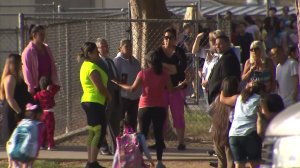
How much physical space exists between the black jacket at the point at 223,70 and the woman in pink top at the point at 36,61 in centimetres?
286

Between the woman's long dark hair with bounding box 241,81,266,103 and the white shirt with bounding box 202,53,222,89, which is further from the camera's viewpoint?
the white shirt with bounding box 202,53,222,89

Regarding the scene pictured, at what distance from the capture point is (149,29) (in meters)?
16.2

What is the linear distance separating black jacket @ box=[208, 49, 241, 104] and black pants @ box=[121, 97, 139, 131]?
6.15 feet

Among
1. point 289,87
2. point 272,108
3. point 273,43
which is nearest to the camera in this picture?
point 272,108

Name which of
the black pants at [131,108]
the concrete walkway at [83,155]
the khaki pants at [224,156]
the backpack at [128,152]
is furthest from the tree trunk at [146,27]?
the khaki pants at [224,156]

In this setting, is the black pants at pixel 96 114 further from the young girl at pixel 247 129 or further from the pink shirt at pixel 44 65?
the young girl at pixel 247 129

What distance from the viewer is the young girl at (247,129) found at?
10852 millimetres

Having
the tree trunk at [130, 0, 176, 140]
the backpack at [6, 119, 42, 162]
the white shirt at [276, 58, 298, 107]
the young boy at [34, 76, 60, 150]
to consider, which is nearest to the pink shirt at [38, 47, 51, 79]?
the young boy at [34, 76, 60, 150]

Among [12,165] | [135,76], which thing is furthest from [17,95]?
[135,76]

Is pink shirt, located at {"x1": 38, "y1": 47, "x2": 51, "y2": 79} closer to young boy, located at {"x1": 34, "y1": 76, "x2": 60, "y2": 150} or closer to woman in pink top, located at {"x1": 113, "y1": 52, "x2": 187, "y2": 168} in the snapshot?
young boy, located at {"x1": 34, "y1": 76, "x2": 60, "y2": 150}

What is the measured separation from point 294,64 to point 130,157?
283cm

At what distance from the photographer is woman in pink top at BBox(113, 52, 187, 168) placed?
13.1m

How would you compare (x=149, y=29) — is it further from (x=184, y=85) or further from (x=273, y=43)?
(x=273, y=43)

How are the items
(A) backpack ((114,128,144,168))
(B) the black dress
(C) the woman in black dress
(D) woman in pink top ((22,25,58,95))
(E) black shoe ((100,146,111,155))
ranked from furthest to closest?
1. (E) black shoe ((100,146,111,155))
2. (D) woman in pink top ((22,25,58,95))
3. (B) the black dress
4. (C) the woman in black dress
5. (A) backpack ((114,128,144,168))
